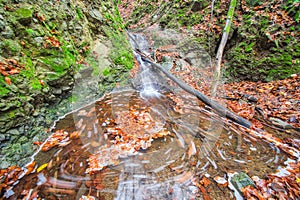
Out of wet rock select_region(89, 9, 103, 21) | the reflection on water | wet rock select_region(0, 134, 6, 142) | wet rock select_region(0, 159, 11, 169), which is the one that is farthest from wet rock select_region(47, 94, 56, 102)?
wet rock select_region(89, 9, 103, 21)

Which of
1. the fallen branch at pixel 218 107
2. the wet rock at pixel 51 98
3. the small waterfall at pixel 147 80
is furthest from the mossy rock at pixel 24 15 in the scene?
the fallen branch at pixel 218 107

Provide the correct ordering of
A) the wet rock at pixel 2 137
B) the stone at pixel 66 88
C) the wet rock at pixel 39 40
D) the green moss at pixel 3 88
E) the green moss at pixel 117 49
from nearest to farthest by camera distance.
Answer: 1. the wet rock at pixel 2 137
2. the green moss at pixel 3 88
3. the wet rock at pixel 39 40
4. the stone at pixel 66 88
5. the green moss at pixel 117 49

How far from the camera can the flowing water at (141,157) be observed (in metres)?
2.48

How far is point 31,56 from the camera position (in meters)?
3.84

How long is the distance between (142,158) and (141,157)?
0.12 feet

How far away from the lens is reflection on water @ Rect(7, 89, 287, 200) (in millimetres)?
2475

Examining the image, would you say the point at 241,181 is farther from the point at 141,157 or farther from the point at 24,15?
the point at 24,15

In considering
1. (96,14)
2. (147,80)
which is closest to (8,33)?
(96,14)

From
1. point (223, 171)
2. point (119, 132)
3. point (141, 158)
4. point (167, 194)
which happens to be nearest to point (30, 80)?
point (119, 132)

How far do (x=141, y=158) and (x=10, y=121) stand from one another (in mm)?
2763

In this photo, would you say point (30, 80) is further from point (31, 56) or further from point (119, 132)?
point (119, 132)

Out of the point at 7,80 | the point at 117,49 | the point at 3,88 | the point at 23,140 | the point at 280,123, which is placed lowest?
the point at 280,123

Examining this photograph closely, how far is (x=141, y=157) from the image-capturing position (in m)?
3.17

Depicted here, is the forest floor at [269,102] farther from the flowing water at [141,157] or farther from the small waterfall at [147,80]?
the small waterfall at [147,80]
